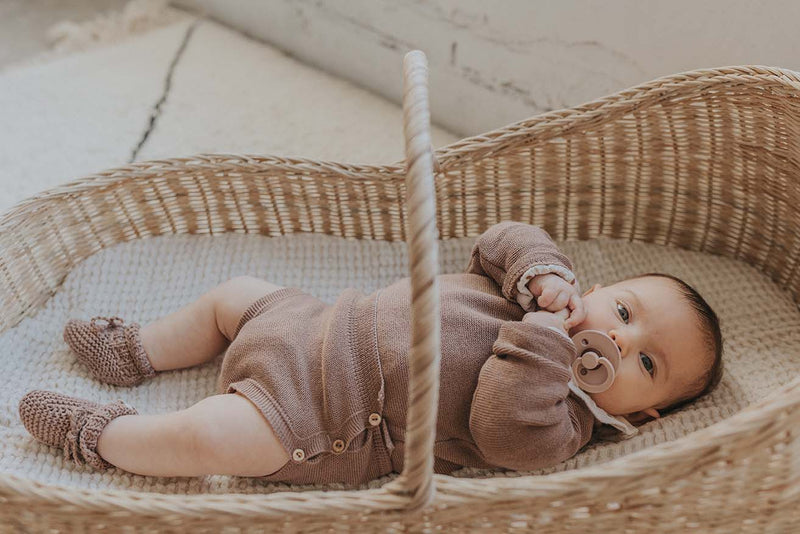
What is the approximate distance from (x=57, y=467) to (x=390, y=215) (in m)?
0.65

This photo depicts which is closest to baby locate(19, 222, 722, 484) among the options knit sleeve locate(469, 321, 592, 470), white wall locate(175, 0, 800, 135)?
knit sleeve locate(469, 321, 592, 470)

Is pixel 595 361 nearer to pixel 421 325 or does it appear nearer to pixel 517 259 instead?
pixel 517 259

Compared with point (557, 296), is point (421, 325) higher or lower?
higher

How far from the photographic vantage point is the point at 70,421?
1063 millimetres

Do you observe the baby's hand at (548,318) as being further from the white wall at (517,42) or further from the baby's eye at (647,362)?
the white wall at (517,42)

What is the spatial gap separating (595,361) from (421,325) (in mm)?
405

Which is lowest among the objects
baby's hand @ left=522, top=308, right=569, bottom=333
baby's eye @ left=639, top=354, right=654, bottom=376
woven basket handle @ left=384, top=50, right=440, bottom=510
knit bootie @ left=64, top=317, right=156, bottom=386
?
knit bootie @ left=64, top=317, right=156, bottom=386

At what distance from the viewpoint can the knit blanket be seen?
3.53 feet

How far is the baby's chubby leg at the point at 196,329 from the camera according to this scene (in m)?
1.20

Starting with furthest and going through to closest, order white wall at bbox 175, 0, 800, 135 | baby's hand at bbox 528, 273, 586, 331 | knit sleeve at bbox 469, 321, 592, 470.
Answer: white wall at bbox 175, 0, 800, 135
baby's hand at bbox 528, 273, 586, 331
knit sleeve at bbox 469, 321, 592, 470

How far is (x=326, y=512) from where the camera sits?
817mm

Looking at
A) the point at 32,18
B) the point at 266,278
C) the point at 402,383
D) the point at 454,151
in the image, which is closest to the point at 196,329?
the point at 266,278

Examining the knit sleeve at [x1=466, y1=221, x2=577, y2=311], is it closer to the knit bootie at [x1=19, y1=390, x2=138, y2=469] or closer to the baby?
the baby

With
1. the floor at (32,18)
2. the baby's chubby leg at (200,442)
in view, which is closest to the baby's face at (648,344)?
the baby's chubby leg at (200,442)
